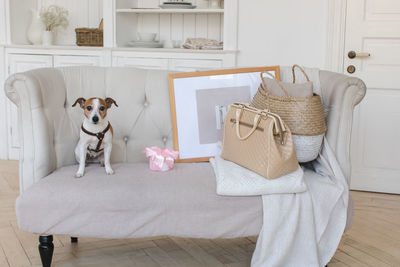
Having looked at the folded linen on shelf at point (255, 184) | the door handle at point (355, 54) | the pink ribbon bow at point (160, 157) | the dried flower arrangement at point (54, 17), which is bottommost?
the folded linen on shelf at point (255, 184)

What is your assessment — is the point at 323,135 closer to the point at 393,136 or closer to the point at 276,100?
the point at 276,100

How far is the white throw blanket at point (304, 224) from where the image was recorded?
2084mm

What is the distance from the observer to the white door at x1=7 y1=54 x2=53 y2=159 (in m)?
4.39

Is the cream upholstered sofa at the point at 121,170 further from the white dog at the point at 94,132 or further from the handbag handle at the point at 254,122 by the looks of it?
the handbag handle at the point at 254,122

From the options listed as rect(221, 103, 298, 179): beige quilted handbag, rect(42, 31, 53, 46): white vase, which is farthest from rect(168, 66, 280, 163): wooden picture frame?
rect(42, 31, 53, 46): white vase

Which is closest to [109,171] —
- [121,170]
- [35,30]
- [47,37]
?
[121,170]

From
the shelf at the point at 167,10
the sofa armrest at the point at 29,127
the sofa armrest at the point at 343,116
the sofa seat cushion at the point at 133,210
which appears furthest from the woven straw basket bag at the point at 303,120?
the shelf at the point at 167,10

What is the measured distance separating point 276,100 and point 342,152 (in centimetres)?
39

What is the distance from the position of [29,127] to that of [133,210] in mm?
622

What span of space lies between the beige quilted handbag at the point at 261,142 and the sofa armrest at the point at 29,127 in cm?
86

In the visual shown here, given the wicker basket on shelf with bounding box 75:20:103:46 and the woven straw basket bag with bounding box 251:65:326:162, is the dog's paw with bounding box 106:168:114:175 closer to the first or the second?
the woven straw basket bag with bounding box 251:65:326:162

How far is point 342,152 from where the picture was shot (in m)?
2.30

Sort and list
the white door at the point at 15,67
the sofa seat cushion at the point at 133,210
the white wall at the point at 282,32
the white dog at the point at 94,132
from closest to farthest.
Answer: the sofa seat cushion at the point at 133,210 → the white dog at the point at 94,132 → the white wall at the point at 282,32 → the white door at the point at 15,67

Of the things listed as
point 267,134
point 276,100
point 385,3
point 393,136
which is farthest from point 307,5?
point 267,134
